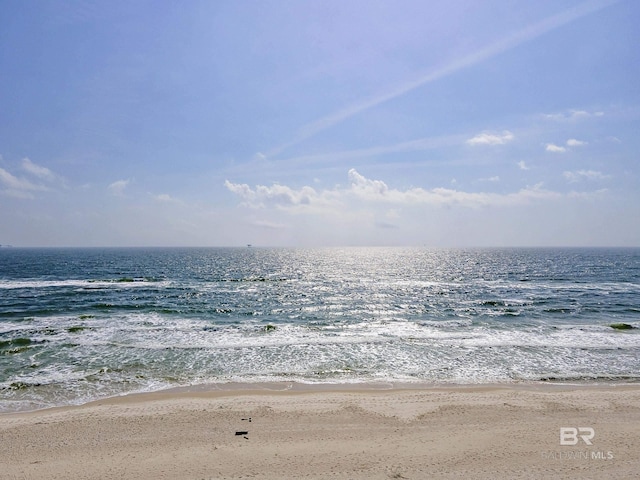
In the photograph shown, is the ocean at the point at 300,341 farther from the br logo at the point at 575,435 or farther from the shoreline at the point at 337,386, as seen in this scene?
the br logo at the point at 575,435

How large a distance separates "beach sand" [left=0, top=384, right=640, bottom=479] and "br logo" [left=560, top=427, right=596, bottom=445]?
0.07 m

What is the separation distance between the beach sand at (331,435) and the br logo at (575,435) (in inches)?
2.8

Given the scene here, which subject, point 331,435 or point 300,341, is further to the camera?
point 300,341

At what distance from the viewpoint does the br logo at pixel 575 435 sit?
12055 millimetres

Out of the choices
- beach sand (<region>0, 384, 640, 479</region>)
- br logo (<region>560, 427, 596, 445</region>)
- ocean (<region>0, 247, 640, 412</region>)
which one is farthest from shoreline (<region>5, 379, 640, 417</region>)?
br logo (<region>560, 427, 596, 445</region>)

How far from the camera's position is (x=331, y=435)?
12531 millimetres

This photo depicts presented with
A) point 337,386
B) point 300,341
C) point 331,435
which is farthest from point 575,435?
point 300,341

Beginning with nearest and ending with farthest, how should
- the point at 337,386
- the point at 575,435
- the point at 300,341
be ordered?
the point at 575,435
the point at 337,386
the point at 300,341

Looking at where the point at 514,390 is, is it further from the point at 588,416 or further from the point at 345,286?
the point at 345,286

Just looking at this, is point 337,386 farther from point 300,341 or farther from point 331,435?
point 300,341

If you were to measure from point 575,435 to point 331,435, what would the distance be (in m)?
9.20

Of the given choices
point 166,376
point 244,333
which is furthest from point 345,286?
point 166,376

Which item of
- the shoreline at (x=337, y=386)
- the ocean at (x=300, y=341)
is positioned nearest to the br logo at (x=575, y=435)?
the shoreline at (x=337, y=386)

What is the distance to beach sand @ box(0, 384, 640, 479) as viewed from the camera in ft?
34.3
